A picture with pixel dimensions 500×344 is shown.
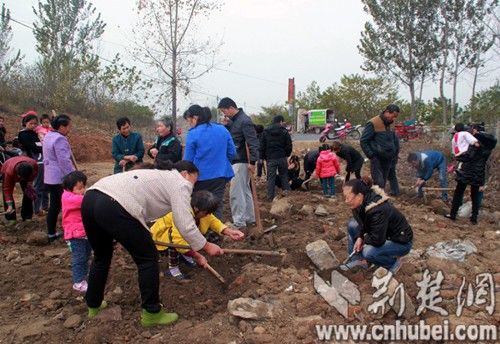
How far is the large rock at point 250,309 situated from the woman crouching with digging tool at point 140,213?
0.46 metres

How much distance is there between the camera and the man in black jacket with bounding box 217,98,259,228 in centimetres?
499

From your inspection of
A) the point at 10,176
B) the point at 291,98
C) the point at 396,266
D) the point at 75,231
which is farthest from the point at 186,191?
the point at 291,98

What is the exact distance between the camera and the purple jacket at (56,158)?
15.2 feet

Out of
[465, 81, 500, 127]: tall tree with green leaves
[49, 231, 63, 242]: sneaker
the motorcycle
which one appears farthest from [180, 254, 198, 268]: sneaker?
[465, 81, 500, 127]: tall tree with green leaves

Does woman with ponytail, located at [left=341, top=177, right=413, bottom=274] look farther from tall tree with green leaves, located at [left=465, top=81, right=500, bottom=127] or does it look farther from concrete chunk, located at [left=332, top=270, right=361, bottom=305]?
tall tree with green leaves, located at [left=465, top=81, right=500, bottom=127]

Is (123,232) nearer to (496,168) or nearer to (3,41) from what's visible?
(496,168)

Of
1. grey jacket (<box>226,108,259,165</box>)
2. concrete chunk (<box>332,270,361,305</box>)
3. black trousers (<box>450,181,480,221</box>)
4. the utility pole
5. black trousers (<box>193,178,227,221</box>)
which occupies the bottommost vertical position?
concrete chunk (<box>332,270,361,305</box>)

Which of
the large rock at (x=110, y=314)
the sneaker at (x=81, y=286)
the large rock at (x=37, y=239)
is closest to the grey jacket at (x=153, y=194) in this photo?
the large rock at (x=110, y=314)

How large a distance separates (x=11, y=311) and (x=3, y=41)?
65.5 ft

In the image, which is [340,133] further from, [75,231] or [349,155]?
[75,231]

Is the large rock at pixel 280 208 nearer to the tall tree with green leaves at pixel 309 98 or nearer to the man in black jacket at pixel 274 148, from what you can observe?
the man in black jacket at pixel 274 148

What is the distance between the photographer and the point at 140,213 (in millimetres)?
2732

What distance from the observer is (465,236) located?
541 centimetres

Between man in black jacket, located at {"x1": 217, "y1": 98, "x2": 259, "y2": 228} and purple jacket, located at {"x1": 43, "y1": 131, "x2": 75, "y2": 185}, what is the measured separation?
182 cm
